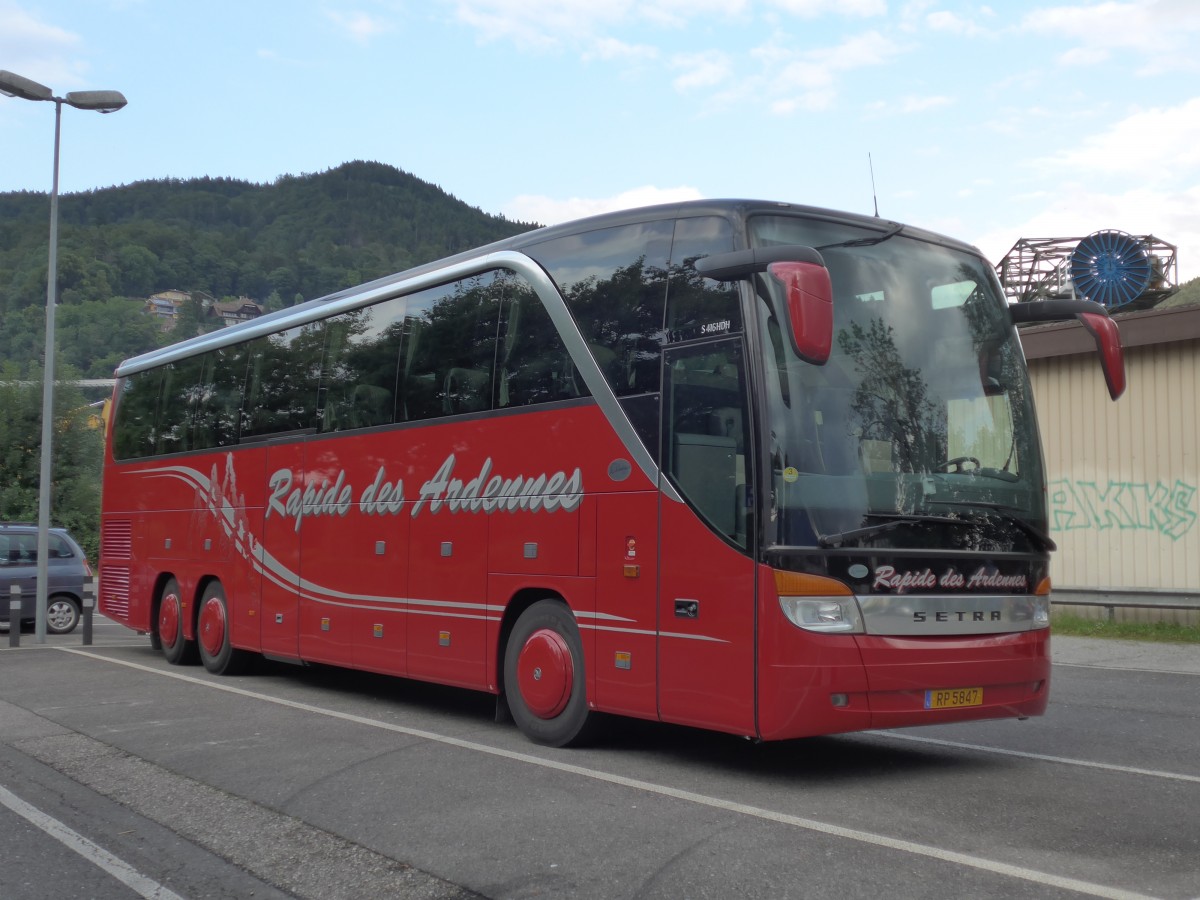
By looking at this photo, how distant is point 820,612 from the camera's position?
7.28 meters

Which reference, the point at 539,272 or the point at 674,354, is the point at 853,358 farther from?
the point at 539,272

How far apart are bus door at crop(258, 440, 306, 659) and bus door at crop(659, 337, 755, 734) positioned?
5.68m

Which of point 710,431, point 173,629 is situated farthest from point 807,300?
point 173,629

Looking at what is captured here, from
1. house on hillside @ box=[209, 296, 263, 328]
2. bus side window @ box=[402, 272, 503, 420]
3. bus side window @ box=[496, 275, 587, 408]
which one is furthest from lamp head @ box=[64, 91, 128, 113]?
house on hillside @ box=[209, 296, 263, 328]

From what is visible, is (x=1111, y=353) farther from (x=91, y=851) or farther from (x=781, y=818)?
(x=91, y=851)

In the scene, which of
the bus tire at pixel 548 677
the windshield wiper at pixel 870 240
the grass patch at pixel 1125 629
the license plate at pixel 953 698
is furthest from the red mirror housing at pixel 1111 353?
the grass patch at pixel 1125 629

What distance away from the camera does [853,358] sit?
779cm

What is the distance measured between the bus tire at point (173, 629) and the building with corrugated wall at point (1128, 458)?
11034 millimetres

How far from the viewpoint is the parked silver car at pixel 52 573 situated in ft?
70.6

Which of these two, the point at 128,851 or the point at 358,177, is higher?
the point at 358,177

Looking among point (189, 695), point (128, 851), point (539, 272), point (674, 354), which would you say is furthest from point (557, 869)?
point (189, 695)

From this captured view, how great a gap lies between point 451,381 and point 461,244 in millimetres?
144013

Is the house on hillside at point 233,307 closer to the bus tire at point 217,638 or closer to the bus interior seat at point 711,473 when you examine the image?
the bus tire at point 217,638

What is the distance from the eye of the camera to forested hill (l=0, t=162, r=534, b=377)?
84812 millimetres
